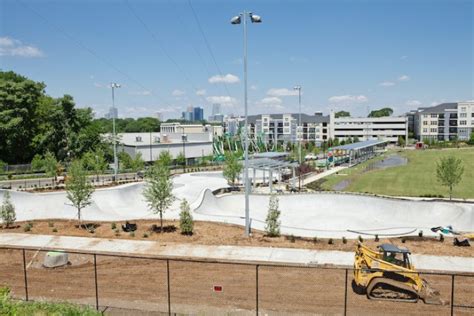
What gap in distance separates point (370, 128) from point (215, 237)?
144 meters

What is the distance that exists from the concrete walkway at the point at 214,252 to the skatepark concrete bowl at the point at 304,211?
15.9ft

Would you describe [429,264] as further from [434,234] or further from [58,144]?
[58,144]

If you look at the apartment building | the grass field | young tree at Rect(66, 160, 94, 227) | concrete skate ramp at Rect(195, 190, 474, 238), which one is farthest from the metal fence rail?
the apartment building

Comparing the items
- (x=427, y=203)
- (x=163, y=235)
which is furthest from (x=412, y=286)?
(x=427, y=203)

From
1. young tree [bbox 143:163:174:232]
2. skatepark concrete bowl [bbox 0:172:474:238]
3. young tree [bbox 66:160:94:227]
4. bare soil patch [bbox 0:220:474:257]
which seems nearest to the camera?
bare soil patch [bbox 0:220:474:257]

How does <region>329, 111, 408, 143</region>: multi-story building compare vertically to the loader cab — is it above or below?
above

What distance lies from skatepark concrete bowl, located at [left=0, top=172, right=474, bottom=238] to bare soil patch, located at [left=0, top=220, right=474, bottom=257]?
1953mm

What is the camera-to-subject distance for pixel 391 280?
1306 cm

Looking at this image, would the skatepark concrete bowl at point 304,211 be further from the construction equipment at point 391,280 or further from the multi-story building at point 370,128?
the multi-story building at point 370,128

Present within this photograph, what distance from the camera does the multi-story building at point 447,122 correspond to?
141250 millimetres

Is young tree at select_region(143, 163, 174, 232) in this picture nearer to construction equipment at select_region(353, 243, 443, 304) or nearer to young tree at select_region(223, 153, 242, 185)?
construction equipment at select_region(353, 243, 443, 304)

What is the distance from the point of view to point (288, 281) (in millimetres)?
15078

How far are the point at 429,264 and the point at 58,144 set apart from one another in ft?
198

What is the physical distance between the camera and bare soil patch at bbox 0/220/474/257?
66.4 feet
